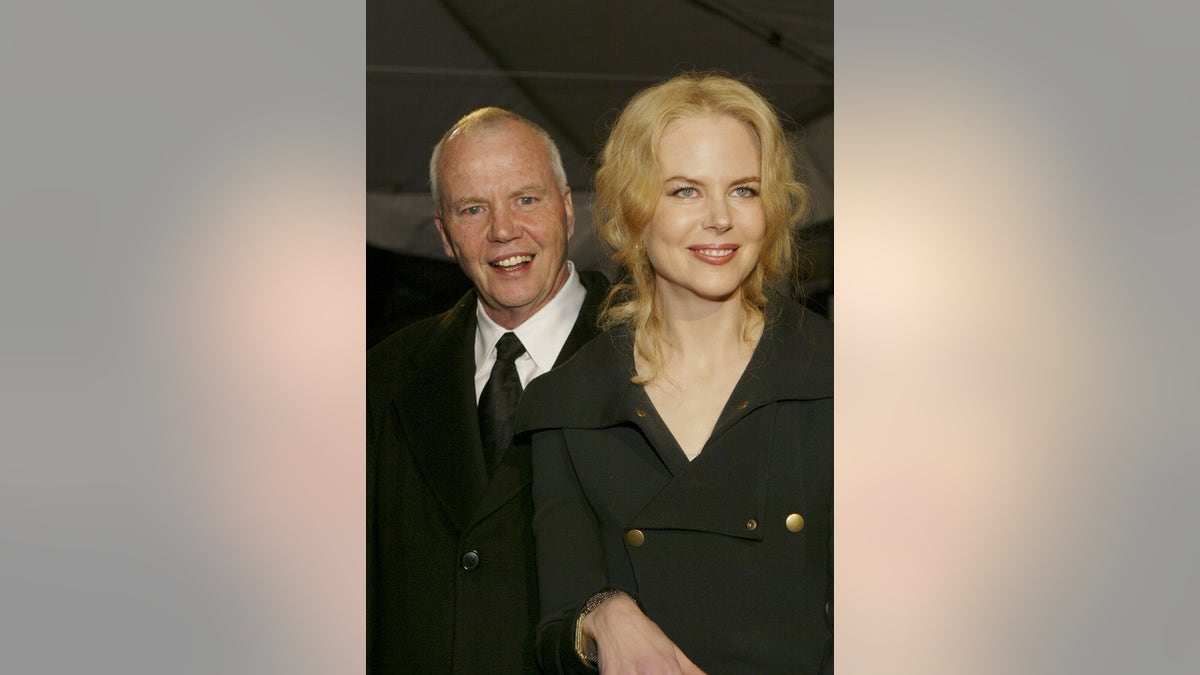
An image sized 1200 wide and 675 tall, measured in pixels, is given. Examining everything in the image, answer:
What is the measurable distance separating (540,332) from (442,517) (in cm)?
43

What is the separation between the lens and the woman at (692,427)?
271 centimetres

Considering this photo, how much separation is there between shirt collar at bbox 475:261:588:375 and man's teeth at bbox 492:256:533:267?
0.09 meters

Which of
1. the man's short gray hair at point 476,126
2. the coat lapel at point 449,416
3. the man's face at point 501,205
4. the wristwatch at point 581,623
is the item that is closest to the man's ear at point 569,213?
the man's face at point 501,205

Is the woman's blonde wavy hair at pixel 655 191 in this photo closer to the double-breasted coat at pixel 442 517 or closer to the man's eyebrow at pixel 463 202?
the double-breasted coat at pixel 442 517

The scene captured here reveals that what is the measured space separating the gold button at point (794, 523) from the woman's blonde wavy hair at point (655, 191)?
0.40m

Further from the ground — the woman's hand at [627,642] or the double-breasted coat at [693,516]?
the double-breasted coat at [693,516]

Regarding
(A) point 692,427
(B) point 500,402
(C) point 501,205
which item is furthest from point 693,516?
(C) point 501,205

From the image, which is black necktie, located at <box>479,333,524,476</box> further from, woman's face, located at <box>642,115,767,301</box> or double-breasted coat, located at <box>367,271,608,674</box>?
woman's face, located at <box>642,115,767,301</box>

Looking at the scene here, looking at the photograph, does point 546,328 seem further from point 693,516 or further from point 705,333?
point 693,516

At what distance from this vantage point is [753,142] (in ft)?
9.02

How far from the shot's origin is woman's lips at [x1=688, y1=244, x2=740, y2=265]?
8.98ft
